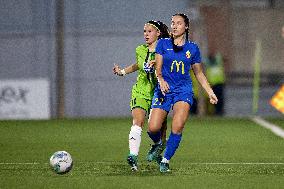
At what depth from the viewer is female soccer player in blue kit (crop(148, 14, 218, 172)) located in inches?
537

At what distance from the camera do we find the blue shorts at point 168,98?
13.8 m

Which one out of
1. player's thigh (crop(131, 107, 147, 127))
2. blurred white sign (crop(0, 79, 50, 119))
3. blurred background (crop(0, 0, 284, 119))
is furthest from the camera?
blurred background (crop(0, 0, 284, 119))

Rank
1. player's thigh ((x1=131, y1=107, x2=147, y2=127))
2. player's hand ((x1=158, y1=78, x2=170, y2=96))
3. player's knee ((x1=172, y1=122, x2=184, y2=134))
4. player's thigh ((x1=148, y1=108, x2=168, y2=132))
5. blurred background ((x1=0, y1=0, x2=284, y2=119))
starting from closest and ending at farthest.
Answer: player's hand ((x1=158, y1=78, x2=170, y2=96))
player's knee ((x1=172, y1=122, x2=184, y2=134))
player's thigh ((x1=148, y1=108, x2=168, y2=132))
player's thigh ((x1=131, y1=107, x2=147, y2=127))
blurred background ((x1=0, y1=0, x2=284, y2=119))

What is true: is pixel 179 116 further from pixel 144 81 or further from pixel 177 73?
A: pixel 144 81

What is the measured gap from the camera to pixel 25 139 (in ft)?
65.6

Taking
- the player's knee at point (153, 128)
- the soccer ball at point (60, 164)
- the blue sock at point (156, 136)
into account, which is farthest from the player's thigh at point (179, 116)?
the soccer ball at point (60, 164)

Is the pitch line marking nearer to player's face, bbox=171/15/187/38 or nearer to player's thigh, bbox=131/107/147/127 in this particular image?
player's thigh, bbox=131/107/147/127

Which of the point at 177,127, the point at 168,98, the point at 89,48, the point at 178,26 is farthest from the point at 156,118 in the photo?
the point at 89,48

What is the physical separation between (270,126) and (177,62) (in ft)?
34.4

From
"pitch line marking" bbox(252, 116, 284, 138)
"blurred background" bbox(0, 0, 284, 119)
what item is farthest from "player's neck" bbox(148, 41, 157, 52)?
"blurred background" bbox(0, 0, 284, 119)

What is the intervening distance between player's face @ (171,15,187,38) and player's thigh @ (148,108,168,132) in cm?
103

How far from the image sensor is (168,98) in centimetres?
1387

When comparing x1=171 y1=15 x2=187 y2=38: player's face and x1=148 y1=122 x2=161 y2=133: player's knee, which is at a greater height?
x1=171 y1=15 x2=187 y2=38: player's face

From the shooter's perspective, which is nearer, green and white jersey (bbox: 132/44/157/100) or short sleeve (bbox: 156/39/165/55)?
short sleeve (bbox: 156/39/165/55)
